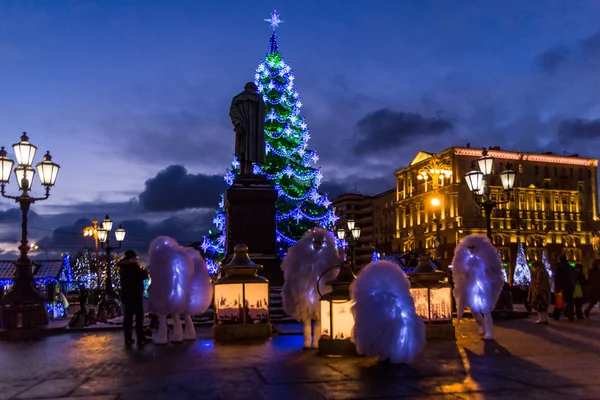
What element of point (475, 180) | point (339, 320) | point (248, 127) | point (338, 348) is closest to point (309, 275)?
point (339, 320)

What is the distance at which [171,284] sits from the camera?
1316 cm

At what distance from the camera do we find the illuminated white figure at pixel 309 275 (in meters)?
11.5

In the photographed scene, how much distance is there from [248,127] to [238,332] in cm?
1253

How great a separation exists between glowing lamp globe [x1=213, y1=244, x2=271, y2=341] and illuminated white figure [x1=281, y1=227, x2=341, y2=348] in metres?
2.19

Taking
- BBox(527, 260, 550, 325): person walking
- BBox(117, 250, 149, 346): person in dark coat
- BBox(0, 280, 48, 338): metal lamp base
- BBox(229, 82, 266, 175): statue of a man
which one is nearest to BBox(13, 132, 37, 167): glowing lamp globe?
BBox(0, 280, 48, 338): metal lamp base

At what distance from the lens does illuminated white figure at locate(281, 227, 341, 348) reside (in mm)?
11523

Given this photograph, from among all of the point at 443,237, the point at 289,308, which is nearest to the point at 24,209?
the point at 289,308

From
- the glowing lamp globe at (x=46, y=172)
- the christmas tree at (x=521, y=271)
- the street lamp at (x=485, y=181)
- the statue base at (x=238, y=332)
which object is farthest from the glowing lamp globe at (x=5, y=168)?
the christmas tree at (x=521, y=271)

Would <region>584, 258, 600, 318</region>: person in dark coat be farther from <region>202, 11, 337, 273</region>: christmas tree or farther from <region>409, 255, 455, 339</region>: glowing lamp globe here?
<region>202, 11, 337, 273</region>: christmas tree

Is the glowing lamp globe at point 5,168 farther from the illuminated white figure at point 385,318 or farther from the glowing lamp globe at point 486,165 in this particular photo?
the glowing lamp globe at point 486,165

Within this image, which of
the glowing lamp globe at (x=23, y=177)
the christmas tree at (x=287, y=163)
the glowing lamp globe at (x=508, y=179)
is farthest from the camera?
the christmas tree at (x=287, y=163)

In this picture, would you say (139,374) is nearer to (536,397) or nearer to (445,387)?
(445,387)

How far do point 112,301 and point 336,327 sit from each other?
16901 millimetres

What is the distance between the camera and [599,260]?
21078mm
